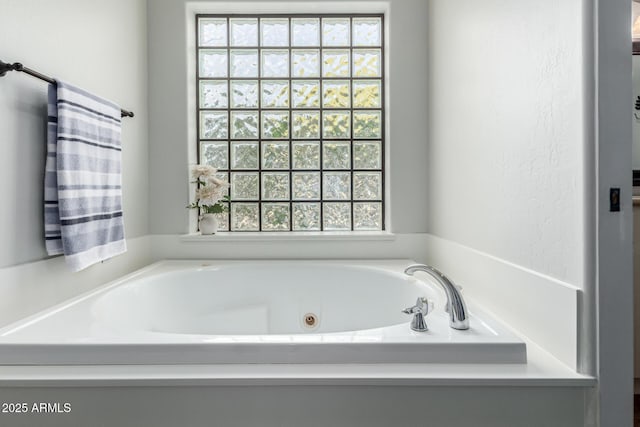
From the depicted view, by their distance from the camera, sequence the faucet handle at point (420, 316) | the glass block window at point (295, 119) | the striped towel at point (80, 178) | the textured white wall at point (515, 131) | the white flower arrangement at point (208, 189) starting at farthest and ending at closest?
the glass block window at point (295, 119) → the white flower arrangement at point (208, 189) → the striped towel at point (80, 178) → the faucet handle at point (420, 316) → the textured white wall at point (515, 131)

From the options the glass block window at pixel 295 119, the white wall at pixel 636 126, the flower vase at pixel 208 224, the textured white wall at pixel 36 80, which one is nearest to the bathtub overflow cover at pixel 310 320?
the glass block window at pixel 295 119

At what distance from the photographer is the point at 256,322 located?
2.03 meters

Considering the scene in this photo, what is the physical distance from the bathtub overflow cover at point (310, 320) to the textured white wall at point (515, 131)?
0.87 metres

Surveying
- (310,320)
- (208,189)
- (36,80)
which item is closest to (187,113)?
(208,189)

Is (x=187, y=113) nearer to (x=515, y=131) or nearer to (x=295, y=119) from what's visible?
(x=295, y=119)

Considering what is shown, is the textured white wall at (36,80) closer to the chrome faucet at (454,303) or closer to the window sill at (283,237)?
the window sill at (283,237)

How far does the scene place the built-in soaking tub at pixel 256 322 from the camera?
3.39 ft

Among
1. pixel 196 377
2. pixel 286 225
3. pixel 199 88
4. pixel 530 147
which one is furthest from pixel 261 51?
pixel 196 377

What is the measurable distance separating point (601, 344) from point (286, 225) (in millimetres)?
1874

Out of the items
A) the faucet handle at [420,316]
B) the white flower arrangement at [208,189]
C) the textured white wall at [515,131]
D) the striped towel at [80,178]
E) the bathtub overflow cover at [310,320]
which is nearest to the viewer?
the textured white wall at [515,131]

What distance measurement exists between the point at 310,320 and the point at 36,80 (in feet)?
5.36

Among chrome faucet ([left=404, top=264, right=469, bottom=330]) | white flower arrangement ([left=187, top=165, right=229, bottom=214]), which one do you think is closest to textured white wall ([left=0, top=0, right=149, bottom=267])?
white flower arrangement ([left=187, top=165, right=229, bottom=214])

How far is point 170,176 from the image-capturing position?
2309 mm

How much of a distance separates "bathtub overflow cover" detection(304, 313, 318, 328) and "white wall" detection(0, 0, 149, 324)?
1.04 meters
